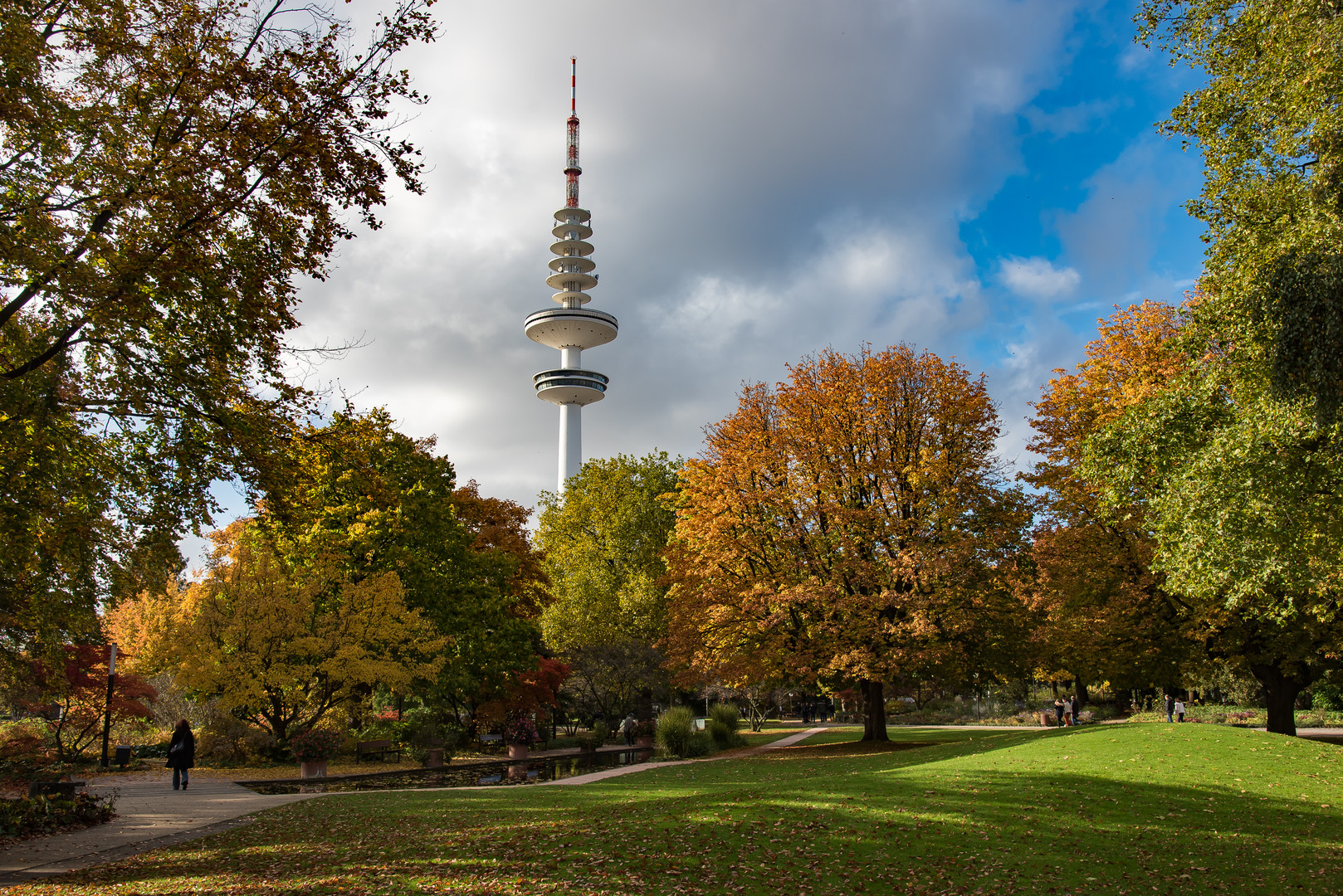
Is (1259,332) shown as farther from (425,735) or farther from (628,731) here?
(425,735)

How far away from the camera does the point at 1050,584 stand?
2539 centimetres

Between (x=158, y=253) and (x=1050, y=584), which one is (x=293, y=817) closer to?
(x=158, y=253)

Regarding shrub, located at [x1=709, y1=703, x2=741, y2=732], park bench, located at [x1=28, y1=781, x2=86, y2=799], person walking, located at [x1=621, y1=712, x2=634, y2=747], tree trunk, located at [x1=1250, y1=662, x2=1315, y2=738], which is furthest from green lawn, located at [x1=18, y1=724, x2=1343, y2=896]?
shrub, located at [x1=709, y1=703, x2=741, y2=732]

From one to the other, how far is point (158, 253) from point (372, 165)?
9.24 ft

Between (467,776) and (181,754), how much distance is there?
7.46 m

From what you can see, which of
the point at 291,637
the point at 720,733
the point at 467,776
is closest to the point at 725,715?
the point at 720,733

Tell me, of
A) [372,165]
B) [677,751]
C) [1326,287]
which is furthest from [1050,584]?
[372,165]

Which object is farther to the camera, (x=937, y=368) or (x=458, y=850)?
(x=937, y=368)

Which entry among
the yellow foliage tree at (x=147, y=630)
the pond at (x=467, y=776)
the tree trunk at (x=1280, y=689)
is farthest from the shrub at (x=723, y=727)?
the yellow foliage tree at (x=147, y=630)

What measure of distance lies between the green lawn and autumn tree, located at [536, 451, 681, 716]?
1726cm

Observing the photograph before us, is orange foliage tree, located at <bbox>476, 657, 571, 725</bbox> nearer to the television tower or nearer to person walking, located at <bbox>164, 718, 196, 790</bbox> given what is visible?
person walking, located at <bbox>164, 718, 196, 790</bbox>

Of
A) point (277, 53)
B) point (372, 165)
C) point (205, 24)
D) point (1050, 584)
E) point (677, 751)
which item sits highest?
point (205, 24)

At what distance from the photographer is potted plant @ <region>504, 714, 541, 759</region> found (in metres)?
25.8

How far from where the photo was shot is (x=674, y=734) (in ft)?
86.6
